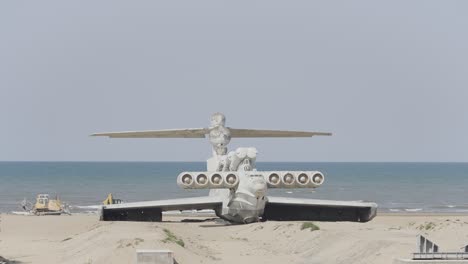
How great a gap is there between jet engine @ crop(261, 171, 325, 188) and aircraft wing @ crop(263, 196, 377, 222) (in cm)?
264

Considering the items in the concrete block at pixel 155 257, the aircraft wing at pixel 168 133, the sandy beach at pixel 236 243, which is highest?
the aircraft wing at pixel 168 133

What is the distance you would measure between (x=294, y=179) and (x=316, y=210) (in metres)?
5.03

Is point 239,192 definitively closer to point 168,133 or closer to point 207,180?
point 207,180

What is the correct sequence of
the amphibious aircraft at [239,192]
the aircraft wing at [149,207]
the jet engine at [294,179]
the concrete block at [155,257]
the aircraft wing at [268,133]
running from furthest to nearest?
the aircraft wing at [268,133]
the aircraft wing at [149,207]
the jet engine at [294,179]
the amphibious aircraft at [239,192]
the concrete block at [155,257]

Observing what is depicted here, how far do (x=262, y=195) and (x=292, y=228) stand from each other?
334 cm

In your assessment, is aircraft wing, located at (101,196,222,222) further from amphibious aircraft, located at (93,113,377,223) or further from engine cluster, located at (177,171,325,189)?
engine cluster, located at (177,171,325,189)

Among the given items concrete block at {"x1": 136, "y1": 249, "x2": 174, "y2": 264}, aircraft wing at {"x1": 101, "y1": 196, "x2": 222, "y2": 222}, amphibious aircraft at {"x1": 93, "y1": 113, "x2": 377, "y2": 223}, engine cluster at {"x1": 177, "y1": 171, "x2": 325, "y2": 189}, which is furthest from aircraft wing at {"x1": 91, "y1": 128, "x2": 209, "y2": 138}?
concrete block at {"x1": 136, "y1": 249, "x2": 174, "y2": 264}

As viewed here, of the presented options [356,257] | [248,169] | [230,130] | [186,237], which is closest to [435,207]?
[230,130]

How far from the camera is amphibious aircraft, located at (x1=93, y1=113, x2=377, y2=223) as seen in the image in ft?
134

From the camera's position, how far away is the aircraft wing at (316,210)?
44500mm

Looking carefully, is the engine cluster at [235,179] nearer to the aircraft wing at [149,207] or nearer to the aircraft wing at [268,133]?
the aircraft wing at [149,207]

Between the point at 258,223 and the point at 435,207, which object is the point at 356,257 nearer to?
the point at 258,223

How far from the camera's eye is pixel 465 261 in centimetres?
2264

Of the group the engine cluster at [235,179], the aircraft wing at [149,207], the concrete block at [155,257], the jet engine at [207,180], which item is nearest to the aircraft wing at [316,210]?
the aircraft wing at [149,207]
